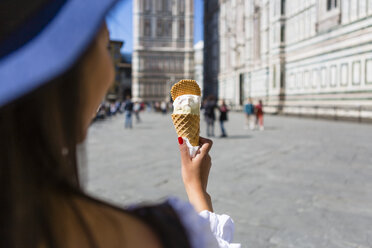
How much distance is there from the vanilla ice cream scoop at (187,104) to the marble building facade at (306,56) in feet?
40.5

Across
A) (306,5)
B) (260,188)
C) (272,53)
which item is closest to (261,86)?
(272,53)

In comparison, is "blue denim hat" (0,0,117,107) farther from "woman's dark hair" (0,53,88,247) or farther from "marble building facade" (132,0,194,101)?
"marble building facade" (132,0,194,101)

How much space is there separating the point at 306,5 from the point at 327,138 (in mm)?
10550

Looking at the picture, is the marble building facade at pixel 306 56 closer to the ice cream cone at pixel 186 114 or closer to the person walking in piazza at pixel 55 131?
the ice cream cone at pixel 186 114

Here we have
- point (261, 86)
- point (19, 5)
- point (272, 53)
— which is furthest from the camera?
point (261, 86)

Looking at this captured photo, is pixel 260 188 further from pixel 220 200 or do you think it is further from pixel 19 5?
pixel 19 5

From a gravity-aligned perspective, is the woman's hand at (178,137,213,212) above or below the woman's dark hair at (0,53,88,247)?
below

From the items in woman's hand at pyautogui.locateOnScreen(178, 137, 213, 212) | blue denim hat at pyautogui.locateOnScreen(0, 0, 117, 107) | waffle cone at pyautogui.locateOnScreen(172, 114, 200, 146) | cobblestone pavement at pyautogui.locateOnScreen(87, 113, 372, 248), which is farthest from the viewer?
cobblestone pavement at pyautogui.locateOnScreen(87, 113, 372, 248)

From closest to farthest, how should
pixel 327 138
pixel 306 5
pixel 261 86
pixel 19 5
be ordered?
pixel 19 5, pixel 327 138, pixel 306 5, pixel 261 86

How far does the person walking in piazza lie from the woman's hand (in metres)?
0.39

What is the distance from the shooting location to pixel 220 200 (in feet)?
10.7

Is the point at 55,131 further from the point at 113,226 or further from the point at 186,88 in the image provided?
the point at 186,88

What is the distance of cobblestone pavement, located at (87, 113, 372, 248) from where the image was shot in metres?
2.50

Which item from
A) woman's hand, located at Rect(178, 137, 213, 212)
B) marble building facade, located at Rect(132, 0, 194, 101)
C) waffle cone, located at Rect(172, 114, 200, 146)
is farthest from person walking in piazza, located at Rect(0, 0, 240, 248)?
marble building facade, located at Rect(132, 0, 194, 101)
